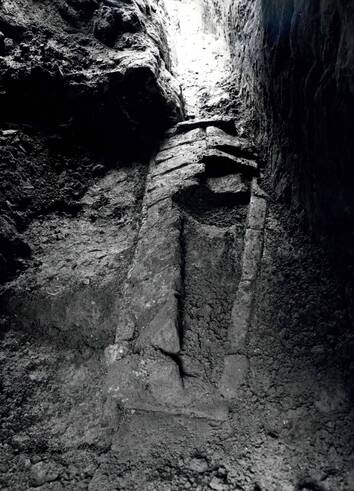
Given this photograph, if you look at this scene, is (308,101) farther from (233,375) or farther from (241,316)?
(233,375)

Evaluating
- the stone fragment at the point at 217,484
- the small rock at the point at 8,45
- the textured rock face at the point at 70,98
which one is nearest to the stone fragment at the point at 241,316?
the stone fragment at the point at 217,484

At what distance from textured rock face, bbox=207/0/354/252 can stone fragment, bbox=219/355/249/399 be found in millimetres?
875

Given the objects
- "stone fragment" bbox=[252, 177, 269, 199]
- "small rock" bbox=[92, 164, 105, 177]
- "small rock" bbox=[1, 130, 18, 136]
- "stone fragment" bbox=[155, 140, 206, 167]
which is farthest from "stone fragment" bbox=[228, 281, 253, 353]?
"small rock" bbox=[1, 130, 18, 136]

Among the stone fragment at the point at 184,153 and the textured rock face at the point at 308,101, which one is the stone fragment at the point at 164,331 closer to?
the textured rock face at the point at 308,101

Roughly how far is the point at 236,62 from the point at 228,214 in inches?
90.2

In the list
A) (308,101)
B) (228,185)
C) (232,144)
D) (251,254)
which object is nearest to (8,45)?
(232,144)

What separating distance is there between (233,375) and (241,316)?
340 millimetres

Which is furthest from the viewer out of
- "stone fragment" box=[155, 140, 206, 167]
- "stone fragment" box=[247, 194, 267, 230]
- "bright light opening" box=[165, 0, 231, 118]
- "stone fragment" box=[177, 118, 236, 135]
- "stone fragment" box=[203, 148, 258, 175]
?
"bright light opening" box=[165, 0, 231, 118]

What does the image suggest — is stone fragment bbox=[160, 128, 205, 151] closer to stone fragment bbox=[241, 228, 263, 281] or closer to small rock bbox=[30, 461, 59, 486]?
stone fragment bbox=[241, 228, 263, 281]

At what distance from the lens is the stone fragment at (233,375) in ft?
5.49

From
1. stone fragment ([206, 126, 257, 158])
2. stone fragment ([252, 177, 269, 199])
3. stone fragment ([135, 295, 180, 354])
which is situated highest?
stone fragment ([206, 126, 257, 158])

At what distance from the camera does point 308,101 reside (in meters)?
1.80

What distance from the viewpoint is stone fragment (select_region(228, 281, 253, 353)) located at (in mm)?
1820

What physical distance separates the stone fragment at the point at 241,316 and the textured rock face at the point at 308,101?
0.58 m
